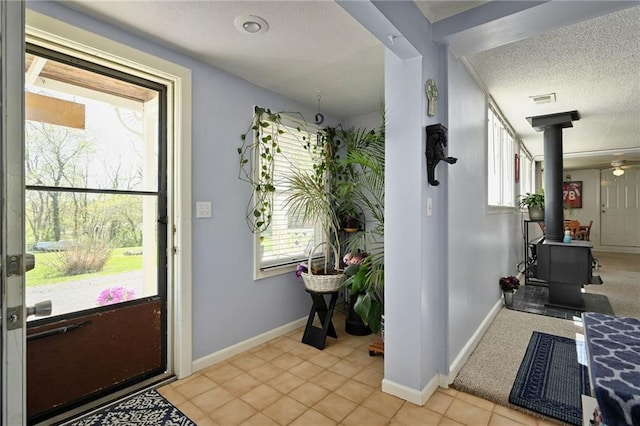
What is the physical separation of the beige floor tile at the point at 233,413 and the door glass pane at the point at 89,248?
2.92 ft

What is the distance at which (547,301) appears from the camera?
3727 mm

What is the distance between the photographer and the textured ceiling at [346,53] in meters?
1.72

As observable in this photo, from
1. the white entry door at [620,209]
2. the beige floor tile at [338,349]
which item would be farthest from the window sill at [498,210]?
the white entry door at [620,209]

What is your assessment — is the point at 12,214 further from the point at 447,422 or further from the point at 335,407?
the point at 447,422

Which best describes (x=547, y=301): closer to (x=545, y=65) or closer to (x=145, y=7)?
(x=545, y=65)

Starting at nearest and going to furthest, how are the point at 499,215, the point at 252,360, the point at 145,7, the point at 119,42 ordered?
the point at 145,7
the point at 119,42
the point at 252,360
the point at 499,215

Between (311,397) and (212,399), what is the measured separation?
60cm

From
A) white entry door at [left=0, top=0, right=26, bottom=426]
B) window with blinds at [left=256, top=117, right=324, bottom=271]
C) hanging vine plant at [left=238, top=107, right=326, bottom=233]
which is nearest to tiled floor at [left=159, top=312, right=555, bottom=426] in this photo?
window with blinds at [left=256, top=117, right=324, bottom=271]

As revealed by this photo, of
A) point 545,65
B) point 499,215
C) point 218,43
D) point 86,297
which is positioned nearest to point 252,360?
point 86,297

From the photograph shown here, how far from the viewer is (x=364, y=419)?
5.67 ft

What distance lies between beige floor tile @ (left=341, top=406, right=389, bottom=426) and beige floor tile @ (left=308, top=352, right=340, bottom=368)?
571 mm

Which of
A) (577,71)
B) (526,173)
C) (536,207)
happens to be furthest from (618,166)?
(577,71)

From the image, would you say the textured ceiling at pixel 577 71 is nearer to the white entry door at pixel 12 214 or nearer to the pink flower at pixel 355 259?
the pink flower at pixel 355 259

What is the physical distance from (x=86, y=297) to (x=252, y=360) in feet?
3.96
